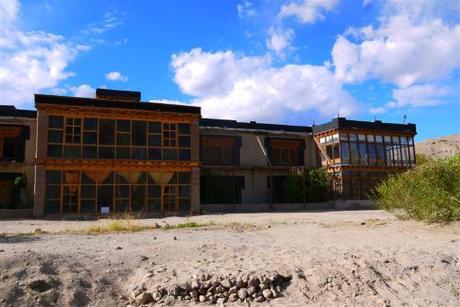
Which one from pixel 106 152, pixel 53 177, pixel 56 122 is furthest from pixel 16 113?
pixel 106 152

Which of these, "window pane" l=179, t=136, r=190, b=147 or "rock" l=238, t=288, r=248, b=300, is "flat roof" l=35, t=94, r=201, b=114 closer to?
"window pane" l=179, t=136, r=190, b=147

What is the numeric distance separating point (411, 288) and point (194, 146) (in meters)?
18.4

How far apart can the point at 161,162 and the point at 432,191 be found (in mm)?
14920

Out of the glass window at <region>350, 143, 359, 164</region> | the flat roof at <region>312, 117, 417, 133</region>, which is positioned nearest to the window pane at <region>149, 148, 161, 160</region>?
the flat roof at <region>312, 117, 417, 133</region>

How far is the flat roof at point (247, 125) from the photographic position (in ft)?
102

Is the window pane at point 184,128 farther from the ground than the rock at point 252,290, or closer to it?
farther from the ground

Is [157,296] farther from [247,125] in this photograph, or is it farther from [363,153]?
[363,153]

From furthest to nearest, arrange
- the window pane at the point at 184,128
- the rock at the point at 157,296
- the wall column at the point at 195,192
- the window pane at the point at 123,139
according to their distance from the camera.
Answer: the window pane at the point at 184,128
the wall column at the point at 195,192
the window pane at the point at 123,139
the rock at the point at 157,296

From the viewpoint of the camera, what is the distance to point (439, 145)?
74.6 meters

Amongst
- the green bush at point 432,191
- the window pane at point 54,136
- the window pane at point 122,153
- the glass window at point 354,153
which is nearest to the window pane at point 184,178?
the window pane at point 122,153

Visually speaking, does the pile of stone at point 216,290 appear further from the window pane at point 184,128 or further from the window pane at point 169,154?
the window pane at point 184,128

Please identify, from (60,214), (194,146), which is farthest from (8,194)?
(194,146)

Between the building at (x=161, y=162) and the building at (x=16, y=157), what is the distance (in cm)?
22

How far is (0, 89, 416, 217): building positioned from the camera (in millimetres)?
22734
